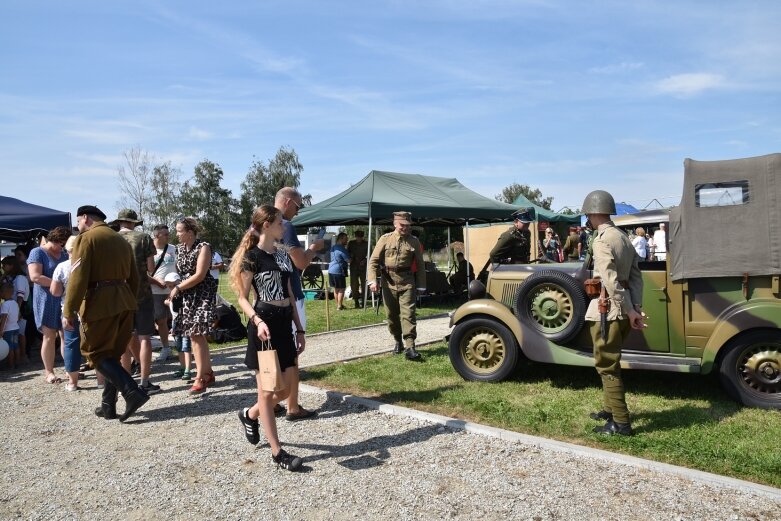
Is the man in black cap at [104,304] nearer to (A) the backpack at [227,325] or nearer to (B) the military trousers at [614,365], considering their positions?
(A) the backpack at [227,325]

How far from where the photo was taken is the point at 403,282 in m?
7.38

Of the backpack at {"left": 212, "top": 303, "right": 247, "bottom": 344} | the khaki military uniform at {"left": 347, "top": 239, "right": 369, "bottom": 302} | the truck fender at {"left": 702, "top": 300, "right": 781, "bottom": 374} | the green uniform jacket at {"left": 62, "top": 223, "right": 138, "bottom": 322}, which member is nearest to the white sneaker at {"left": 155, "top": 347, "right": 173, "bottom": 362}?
the backpack at {"left": 212, "top": 303, "right": 247, "bottom": 344}

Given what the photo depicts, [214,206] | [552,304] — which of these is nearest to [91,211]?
[552,304]

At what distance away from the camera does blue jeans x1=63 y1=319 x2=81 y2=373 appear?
19.9ft

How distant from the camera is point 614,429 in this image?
434 cm

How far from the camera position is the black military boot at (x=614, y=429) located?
170 inches

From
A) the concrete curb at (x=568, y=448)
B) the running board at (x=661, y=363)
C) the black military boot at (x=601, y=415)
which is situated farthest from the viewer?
the running board at (x=661, y=363)

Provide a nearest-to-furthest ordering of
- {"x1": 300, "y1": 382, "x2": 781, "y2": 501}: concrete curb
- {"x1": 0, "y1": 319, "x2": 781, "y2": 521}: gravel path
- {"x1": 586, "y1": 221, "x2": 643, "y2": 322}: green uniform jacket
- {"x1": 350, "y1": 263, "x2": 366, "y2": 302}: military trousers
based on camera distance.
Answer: {"x1": 0, "y1": 319, "x2": 781, "y2": 521}: gravel path
{"x1": 300, "y1": 382, "x2": 781, "y2": 501}: concrete curb
{"x1": 586, "y1": 221, "x2": 643, "y2": 322}: green uniform jacket
{"x1": 350, "y1": 263, "x2": 366, "y2": 302}: military trousers

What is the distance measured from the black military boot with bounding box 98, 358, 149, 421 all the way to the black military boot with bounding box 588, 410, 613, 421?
3865 mm

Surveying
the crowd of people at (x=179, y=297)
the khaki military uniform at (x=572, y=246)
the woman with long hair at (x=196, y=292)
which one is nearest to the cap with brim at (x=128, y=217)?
the crowd of people at (x=179, y=297)

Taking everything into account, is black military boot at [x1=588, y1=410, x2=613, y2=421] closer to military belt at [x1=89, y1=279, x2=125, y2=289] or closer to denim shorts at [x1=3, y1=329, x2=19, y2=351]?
military belt at [x1=89, y1=279, x2=125, y2=289]

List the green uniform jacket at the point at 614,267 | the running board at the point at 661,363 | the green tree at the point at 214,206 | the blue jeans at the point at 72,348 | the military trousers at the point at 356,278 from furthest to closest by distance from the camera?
the green tree at the point at 214,206, the military trousers at the point at 356,278, the blue jeans at the point at 72,348, the running board at the point at 661,363, the green uniform jacket at the point at 614,267

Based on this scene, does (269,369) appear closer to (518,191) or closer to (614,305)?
(614,305)

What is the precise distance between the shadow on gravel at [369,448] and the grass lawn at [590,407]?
0.49m
